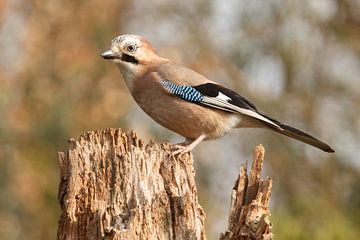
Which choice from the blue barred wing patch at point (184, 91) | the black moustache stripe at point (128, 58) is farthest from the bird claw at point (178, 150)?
the black moustache stripe at point (128, 58)

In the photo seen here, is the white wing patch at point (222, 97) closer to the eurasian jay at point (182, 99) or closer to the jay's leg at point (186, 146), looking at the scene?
the eurasian jay at point (182, 99)

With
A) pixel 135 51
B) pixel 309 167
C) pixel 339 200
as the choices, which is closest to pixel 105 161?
pixel 135 51

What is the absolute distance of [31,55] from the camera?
593 inches

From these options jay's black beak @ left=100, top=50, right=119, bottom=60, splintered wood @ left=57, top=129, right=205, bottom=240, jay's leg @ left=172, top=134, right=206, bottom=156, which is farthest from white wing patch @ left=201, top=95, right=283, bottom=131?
splintered wood @ left=57, top=129, right=205, bottom=240

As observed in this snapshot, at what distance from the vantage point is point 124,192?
6660mm

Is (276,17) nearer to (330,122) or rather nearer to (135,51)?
(330,122)

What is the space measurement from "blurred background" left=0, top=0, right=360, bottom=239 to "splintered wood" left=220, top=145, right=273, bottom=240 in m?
5.74

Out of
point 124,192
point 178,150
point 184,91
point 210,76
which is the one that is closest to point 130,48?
point 184,91

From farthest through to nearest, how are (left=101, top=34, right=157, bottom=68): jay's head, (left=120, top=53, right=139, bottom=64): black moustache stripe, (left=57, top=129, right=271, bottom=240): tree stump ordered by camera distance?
(left=120, top=53, right=139, bottom=64): black moustache stripe < (left=101, top=34, right=157, bottom=68): jay's head < (left=57, top=129, right=271, bottom=240): tree stump

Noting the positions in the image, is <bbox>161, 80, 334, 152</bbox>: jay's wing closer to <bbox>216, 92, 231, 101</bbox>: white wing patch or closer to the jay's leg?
<bbox>216, 92, 231, 101</bbox>: white wing patch

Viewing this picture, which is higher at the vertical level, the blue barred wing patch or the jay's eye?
the jay's eye

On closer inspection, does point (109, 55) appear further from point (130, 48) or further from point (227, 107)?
point (227, 107)

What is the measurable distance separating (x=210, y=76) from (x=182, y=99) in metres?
6.03

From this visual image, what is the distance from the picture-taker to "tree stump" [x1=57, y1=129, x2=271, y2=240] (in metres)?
6.46
